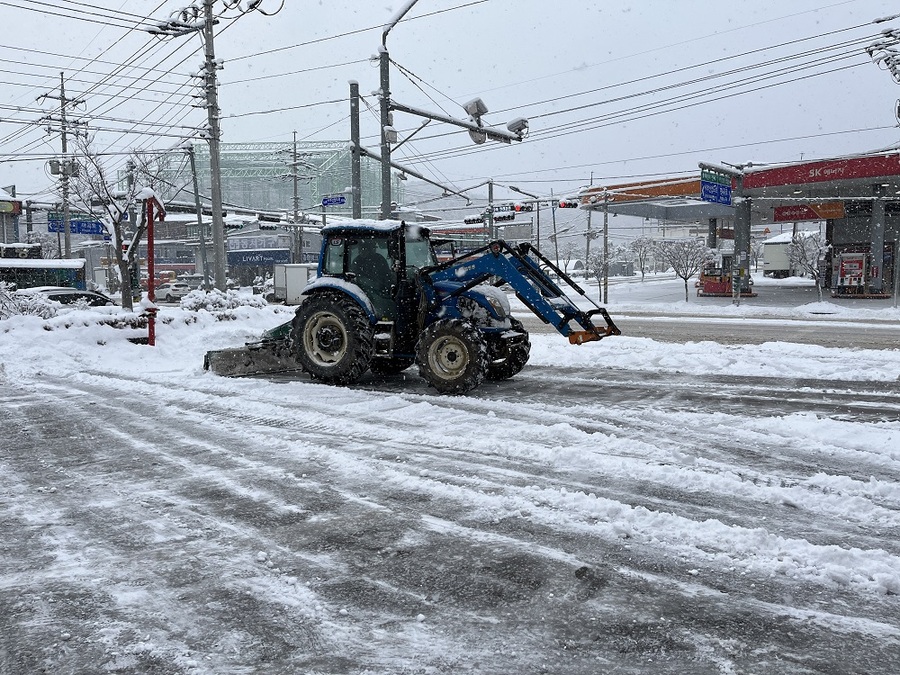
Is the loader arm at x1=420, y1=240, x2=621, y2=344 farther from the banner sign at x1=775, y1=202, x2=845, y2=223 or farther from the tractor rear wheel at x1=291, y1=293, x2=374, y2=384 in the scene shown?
the banner sign at x1=775, y1=202, x2=845, y2=223

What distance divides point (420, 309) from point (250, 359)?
10.8 ft

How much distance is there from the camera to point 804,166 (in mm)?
29594

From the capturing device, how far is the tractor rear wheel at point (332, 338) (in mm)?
9719

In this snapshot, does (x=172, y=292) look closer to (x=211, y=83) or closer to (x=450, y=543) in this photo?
(x=211, y=83)

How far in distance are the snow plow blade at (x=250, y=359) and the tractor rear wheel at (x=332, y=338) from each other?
87cm

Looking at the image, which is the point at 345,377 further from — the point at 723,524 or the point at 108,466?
the point at 723,524

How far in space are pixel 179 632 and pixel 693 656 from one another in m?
2.43

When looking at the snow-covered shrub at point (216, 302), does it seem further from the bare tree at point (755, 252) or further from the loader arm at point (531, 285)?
the bare tree at point (755, 252)

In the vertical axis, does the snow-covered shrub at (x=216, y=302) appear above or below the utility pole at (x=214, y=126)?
below

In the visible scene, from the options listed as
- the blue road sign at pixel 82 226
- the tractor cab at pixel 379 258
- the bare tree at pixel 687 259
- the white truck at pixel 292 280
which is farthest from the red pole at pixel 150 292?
the blue road sign at pixel 82 226

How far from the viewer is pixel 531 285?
9.34 m

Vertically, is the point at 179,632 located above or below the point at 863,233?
below

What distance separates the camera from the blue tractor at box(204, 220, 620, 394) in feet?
30.3

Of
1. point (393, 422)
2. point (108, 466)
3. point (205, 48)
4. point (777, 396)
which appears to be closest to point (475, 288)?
point (393, 422)
